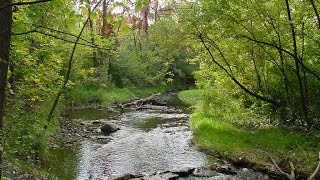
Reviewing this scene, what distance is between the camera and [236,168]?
1395 cm

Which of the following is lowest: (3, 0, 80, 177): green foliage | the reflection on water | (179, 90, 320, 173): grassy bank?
the reflection on water

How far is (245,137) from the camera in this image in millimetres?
16641

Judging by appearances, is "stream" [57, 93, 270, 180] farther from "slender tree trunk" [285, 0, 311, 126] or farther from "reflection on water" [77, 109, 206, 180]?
"slender tree trunk" [285, 0, 311, 126]

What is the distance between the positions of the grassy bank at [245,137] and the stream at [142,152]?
819 mm

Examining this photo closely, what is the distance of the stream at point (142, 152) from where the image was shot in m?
12.9

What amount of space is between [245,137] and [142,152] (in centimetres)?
470

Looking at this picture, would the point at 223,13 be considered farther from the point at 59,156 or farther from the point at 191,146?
the point at 59,156

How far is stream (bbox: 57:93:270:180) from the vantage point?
12938 mm

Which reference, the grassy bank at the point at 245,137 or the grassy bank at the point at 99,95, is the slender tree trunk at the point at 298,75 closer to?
the grassy bank at the point at 245,137

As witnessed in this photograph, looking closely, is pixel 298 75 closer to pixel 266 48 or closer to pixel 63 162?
pixel 266 48

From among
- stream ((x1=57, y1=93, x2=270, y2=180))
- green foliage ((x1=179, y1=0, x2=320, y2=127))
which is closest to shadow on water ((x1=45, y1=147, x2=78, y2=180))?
stream ((x1=57, y1=93, x2=270, y2=180))

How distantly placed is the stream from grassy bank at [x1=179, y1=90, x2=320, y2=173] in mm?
819

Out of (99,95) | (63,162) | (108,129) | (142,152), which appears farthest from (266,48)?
(99,95)

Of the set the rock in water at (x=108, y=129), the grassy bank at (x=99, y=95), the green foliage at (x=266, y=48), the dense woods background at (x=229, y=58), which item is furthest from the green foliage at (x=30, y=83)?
the grassy bank at (x=99, y=95)
